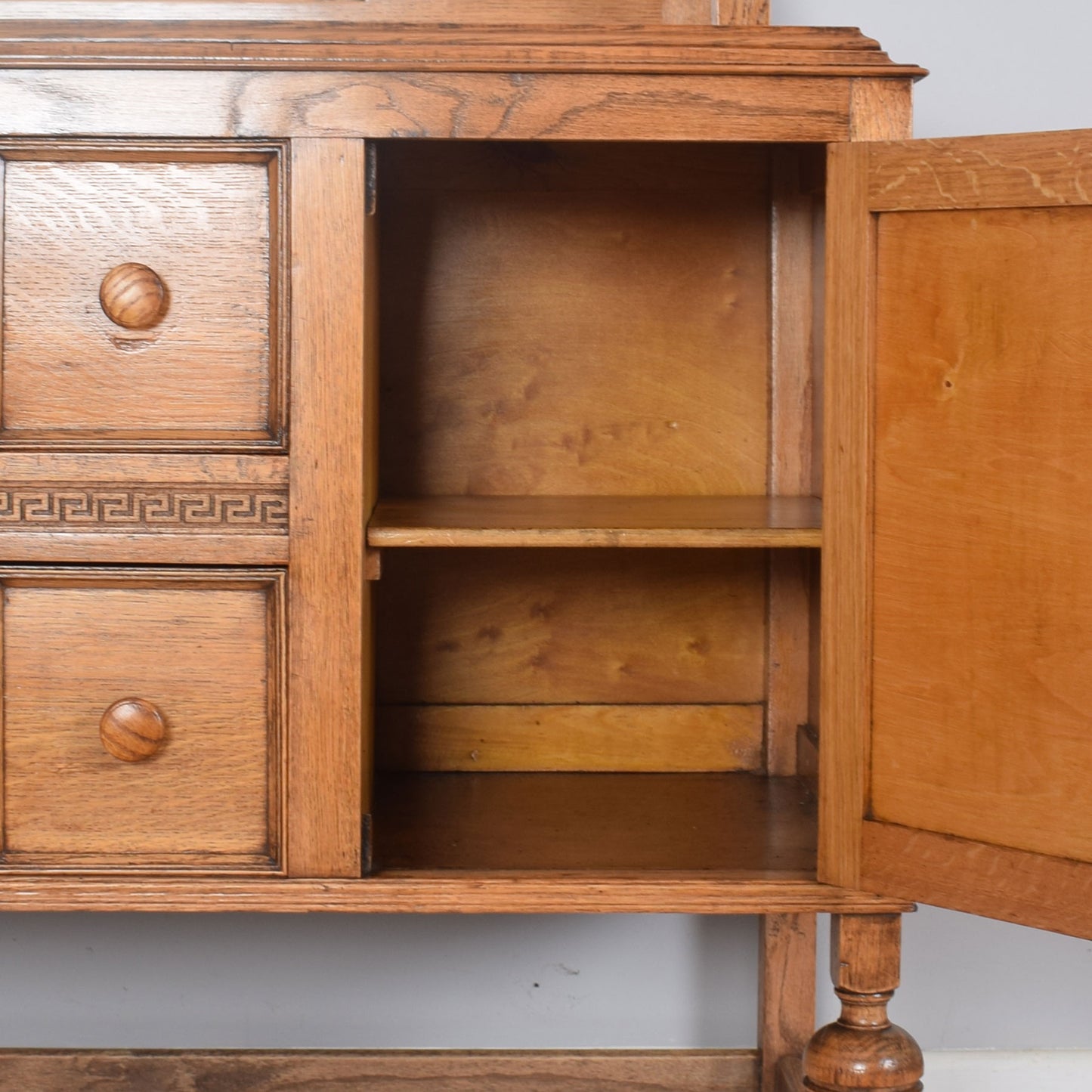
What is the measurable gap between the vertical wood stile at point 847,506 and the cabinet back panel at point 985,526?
0.01 m

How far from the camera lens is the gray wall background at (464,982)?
159 centimetres

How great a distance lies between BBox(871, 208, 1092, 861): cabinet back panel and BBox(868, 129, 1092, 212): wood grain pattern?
0.01m

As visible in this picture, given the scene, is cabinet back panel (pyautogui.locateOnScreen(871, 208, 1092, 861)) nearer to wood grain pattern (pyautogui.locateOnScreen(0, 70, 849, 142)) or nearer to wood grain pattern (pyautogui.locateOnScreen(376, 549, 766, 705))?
wood grain pattern (pyautogui.locateOnScreen(0, 70, 849, 142))

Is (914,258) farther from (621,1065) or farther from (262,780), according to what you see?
(621,1065)

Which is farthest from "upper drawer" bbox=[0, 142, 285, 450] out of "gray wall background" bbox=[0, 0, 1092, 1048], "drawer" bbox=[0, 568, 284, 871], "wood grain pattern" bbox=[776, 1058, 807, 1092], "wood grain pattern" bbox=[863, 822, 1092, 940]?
"wood grain pattern" bbox=[776, 1058, 807, 1092]

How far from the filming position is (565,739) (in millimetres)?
1413

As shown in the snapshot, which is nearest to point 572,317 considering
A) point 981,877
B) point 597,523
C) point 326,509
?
point 597,523

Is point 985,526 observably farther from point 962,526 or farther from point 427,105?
point 427,105

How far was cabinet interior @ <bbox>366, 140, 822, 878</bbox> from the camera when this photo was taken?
4.54 ft

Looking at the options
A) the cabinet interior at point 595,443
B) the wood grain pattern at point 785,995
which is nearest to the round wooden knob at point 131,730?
the cabinet interior at point 595,443

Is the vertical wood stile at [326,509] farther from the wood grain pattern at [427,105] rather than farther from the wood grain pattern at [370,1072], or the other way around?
the wood grain pattern at [370,1072]

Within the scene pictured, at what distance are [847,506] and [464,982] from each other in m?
0.88

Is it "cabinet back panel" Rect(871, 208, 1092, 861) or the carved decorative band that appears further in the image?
the carved decorative band

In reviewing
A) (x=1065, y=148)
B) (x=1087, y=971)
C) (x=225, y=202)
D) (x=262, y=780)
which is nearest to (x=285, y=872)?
(x=262, y=780)
